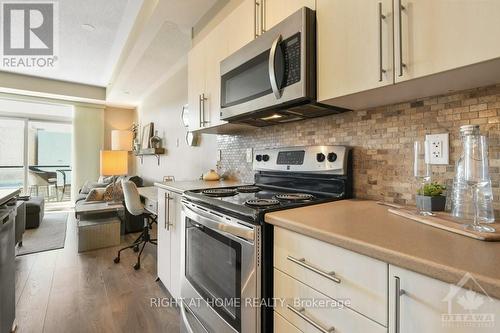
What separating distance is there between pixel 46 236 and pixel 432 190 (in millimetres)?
4600

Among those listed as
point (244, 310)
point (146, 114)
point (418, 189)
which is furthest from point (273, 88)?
point (146, 114)

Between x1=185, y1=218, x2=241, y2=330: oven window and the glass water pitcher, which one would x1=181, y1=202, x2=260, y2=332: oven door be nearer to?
x1=185, y1=218, x2=241, y2=330: oven window

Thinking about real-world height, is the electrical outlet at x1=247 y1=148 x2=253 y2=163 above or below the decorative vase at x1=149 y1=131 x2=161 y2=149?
below

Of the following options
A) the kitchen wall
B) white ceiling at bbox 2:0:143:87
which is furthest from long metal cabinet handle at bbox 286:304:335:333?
→ white ceiling at bbox 2:0:143:87

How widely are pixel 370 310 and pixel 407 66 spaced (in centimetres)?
76

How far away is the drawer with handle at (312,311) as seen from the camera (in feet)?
2.24

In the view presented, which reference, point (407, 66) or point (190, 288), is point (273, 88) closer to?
point (407, 66)

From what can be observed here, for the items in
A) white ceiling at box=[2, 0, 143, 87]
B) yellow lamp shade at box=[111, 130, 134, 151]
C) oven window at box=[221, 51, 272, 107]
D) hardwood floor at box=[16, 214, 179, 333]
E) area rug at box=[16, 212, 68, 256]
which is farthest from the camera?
yellow lamp shade at box=[111, 130, 134, 151]

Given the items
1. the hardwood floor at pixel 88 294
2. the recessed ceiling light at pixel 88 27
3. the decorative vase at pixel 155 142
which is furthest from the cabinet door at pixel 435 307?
the decorative vase at pixel 155 142

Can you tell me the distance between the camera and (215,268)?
1276mm

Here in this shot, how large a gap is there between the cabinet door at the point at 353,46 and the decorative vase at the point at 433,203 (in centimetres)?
47

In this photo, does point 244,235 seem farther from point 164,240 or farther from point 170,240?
point 164,240

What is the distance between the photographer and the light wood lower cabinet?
1793 mm

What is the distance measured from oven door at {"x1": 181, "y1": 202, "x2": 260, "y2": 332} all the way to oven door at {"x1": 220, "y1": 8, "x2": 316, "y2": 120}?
64 centimetres
